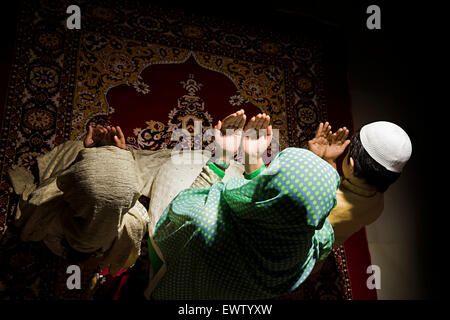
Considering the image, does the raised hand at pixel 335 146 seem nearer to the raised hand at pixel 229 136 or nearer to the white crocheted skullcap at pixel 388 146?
the white crocheted skullcap at pixel 388 146

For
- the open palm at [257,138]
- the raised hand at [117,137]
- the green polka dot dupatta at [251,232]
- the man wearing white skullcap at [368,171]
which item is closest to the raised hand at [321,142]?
the man wearing white skullcap at [368,171]

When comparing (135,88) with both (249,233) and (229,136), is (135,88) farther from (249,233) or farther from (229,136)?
(249,233)

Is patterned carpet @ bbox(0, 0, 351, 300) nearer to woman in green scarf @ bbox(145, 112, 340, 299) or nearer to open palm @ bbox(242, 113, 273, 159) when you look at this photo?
woman in green scarf @ bbox(145, 112, 340, 299)

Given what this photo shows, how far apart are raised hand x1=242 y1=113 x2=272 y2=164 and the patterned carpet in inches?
30.2

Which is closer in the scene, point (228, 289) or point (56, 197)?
point (228, 289)

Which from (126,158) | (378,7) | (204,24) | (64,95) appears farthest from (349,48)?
(126,158)

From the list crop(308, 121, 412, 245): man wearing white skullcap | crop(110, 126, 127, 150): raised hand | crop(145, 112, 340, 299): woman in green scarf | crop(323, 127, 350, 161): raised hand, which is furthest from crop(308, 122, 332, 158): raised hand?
crop(110, 126, 127, 150): raised hand

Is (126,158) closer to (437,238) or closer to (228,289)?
(228,289)

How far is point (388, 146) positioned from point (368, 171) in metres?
0.11

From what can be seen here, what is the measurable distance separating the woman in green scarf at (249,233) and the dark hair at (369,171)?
12.3 inches

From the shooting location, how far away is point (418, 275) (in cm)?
211

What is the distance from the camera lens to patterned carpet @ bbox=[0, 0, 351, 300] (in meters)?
1.64

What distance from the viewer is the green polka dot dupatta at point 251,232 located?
29.0 inches

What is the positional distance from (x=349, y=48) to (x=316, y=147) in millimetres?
1349
